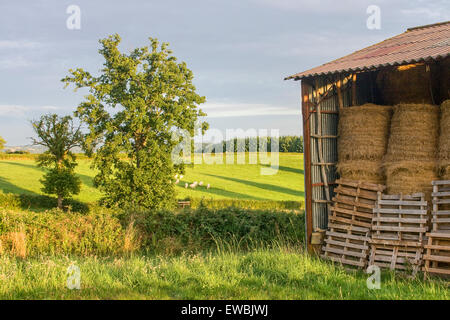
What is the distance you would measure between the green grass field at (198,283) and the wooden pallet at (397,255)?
5.15ft

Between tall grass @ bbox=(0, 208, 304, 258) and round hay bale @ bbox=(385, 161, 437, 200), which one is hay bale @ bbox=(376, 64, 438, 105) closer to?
round hay bale @ bbox=(385, 161, 437, 200)

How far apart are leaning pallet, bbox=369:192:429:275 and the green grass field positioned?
71.2 inches

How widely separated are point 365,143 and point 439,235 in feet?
11.0

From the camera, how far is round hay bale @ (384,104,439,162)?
12.8 m

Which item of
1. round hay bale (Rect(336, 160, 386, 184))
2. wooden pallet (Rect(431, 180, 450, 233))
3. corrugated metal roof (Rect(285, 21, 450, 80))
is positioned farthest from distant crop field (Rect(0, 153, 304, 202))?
wooden pallet (Rect(431, 180, 450, 233))

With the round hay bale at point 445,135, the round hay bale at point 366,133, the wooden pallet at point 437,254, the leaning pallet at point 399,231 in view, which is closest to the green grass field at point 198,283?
the wooden pallet at point 437,254

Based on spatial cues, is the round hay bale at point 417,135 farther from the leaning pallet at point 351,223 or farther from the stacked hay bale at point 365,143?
the leaning pallet at point 351,223

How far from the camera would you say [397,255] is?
40.2 feet

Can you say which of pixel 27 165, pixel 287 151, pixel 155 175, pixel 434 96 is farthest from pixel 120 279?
pixel 287 151

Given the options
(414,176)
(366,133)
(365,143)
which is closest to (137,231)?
(365,143)

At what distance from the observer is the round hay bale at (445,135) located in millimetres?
12266

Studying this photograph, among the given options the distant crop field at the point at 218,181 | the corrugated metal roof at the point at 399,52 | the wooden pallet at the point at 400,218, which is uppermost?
the corrugated metal roof at the point at 399,52

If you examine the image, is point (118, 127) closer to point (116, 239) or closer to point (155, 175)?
point (155, 175)

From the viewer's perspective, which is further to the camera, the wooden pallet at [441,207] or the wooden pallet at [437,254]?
the wooden pallet at [441,207]
